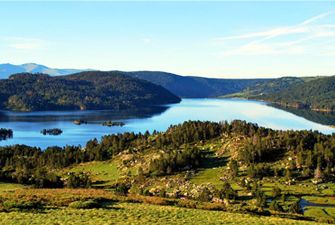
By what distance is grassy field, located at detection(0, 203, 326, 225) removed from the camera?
129ft

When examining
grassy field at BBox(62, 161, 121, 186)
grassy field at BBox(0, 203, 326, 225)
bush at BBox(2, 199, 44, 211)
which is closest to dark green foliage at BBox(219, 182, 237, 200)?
grassy field at BBox(62, 161, 121, 186)

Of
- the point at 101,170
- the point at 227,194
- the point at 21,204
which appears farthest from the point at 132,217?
the point at 101,170

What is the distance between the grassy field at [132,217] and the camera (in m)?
39.4

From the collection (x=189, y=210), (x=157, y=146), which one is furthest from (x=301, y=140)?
(x=189, y=210)

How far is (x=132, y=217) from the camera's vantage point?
4200 cm

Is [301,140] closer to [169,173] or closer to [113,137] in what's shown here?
[169,173]

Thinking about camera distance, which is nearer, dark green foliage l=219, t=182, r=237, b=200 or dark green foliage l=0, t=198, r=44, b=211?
dark green foliage l=0, t=198, r=44, b=211

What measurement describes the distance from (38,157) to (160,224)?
430 ft

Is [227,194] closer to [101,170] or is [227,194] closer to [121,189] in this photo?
[121,189]

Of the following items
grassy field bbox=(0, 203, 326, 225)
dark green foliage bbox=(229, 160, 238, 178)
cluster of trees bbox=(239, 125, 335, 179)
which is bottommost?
dark green foliage bbox=(229, 160, 238, 178)

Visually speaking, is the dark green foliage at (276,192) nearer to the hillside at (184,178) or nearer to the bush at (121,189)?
the hillside at (184,178)

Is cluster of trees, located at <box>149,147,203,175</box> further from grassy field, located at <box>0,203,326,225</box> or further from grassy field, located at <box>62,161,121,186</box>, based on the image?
grassy field, located at <box>0,203,326,225</box>

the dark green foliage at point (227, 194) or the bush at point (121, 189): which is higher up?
the bush at point (121, 189)

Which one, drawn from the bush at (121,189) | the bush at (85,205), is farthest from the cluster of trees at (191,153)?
the bush at (85,205)
